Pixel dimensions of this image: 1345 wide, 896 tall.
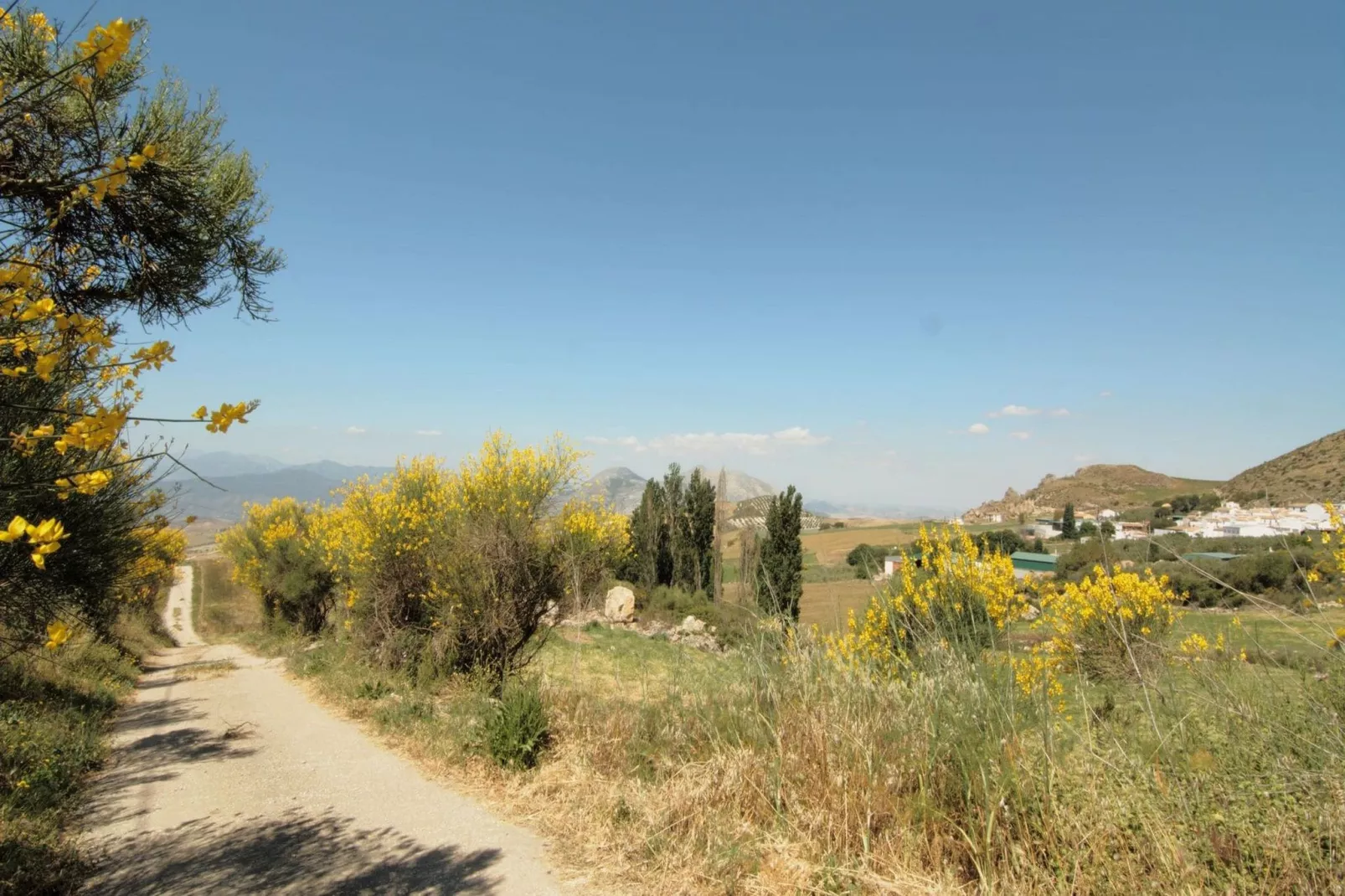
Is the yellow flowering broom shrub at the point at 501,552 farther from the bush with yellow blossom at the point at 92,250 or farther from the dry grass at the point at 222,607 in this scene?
the dry grass at the point at 222,607

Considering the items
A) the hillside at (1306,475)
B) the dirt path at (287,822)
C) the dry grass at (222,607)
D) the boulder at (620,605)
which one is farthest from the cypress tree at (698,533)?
the hillside at (1306,475)

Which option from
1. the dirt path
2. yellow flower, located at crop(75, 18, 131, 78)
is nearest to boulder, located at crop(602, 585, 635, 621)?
the dirt path

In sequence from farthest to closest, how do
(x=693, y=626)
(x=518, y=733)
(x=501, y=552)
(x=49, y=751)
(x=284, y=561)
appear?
1. (x=693, y=626)
2. (x=284, y=561)
3. (x=501, y=552)
4. (x=49, y=751)
5. (x=518, y=733)

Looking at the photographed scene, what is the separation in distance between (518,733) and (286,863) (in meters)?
2.09

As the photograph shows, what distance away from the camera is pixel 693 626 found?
29.3m

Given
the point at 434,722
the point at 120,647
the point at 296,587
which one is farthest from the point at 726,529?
the point at 434,722

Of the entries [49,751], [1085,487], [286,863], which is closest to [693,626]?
[1085,487]

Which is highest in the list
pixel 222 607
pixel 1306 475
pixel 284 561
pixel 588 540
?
pixel 1306 475

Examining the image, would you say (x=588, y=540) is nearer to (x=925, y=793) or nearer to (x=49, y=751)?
(x=49, y=751)

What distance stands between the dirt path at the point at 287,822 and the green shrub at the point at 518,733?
55 cm

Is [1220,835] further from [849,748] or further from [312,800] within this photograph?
[312,800]

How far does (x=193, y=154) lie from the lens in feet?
15.6

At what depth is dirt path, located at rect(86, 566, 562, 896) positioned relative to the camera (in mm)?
4512

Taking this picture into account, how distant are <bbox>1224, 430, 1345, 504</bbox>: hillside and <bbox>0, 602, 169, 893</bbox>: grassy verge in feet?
29.4
